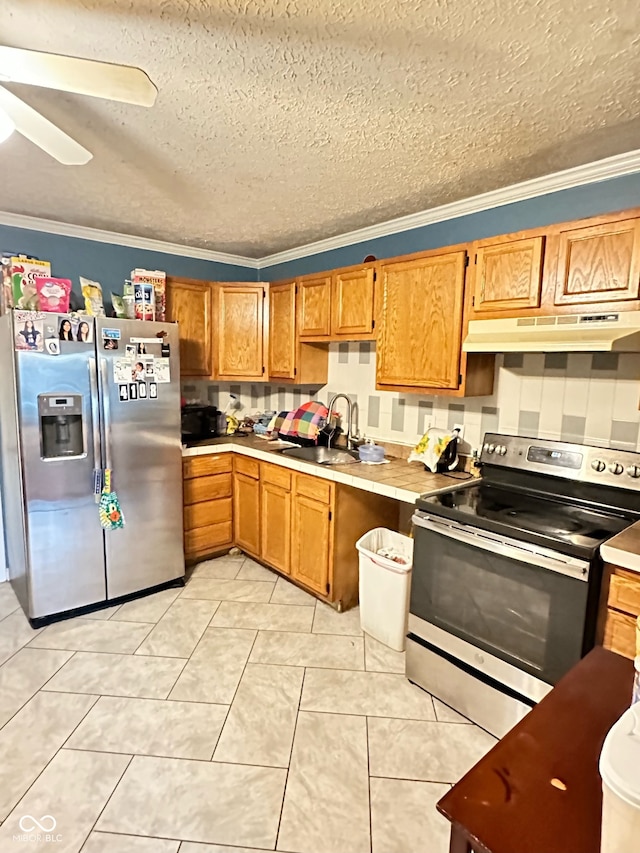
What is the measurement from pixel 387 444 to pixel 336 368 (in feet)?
2.43

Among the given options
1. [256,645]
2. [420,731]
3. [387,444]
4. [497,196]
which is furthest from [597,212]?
[256,645]

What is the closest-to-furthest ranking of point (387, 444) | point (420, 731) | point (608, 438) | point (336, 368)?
point (420, 731) → point (608, 438) → point (387, 444) → point (336, 368)

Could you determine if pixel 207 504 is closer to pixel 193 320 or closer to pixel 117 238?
pixel 193 320

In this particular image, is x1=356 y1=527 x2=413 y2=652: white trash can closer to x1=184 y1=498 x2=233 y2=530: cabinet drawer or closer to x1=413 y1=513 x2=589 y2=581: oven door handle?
x1=413 y1=513 x2=589 y2=581: oven door handle

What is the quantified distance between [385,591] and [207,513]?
62.4 inches

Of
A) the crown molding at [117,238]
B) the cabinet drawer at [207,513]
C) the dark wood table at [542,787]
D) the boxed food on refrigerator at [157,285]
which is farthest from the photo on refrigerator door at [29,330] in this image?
the dark wood table at [542,787]

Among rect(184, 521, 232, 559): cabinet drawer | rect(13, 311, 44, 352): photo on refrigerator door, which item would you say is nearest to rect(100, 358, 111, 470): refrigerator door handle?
rect(13, 311, 44, 352): photo on refrigerator door

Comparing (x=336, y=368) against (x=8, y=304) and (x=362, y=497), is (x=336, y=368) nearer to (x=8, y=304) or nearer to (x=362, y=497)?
(x=362, y=497)

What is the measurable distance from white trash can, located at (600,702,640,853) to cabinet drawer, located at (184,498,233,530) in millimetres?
3130

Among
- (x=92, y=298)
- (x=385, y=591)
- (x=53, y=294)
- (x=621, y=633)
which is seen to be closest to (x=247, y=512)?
(x=385, y=591)

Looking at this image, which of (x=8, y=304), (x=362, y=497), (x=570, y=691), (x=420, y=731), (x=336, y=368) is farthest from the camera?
(x=336, y=368)

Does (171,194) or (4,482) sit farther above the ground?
(171,194)

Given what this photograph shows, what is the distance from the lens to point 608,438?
2139mm

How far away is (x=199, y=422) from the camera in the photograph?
12.0 ft
